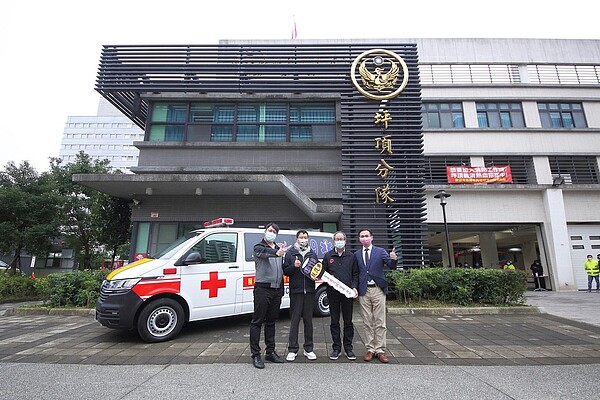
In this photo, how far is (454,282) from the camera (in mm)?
8344

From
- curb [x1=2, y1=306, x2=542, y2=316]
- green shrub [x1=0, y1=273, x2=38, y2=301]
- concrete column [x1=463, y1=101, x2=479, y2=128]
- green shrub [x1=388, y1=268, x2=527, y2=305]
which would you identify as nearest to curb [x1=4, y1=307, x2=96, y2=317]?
curb [x1=2, y1=306, x2=542, y2=316]

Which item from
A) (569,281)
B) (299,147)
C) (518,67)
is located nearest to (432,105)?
(518,67)

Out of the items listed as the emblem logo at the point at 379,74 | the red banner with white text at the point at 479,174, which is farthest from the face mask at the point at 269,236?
the red banner with white text at the point at 479,174

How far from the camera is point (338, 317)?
4430 mm

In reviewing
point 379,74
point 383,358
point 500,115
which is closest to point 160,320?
point 383,358

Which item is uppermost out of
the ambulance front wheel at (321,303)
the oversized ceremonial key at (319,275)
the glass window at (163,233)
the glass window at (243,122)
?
the glass window at (243,122)

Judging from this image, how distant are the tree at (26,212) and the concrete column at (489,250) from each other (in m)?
25.5

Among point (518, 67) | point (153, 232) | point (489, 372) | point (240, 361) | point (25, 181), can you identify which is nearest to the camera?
point (489, 372)

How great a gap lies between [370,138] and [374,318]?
8190 millimetres

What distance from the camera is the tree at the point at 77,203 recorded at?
17.2m

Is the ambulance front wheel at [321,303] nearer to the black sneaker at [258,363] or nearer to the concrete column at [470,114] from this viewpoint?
the black sneaker at [258,363]

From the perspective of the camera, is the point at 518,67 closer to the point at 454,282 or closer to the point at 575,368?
the point at 454,282

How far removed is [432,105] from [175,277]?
15943 mm

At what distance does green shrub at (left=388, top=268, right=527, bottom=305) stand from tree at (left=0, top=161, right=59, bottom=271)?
1666 cm
